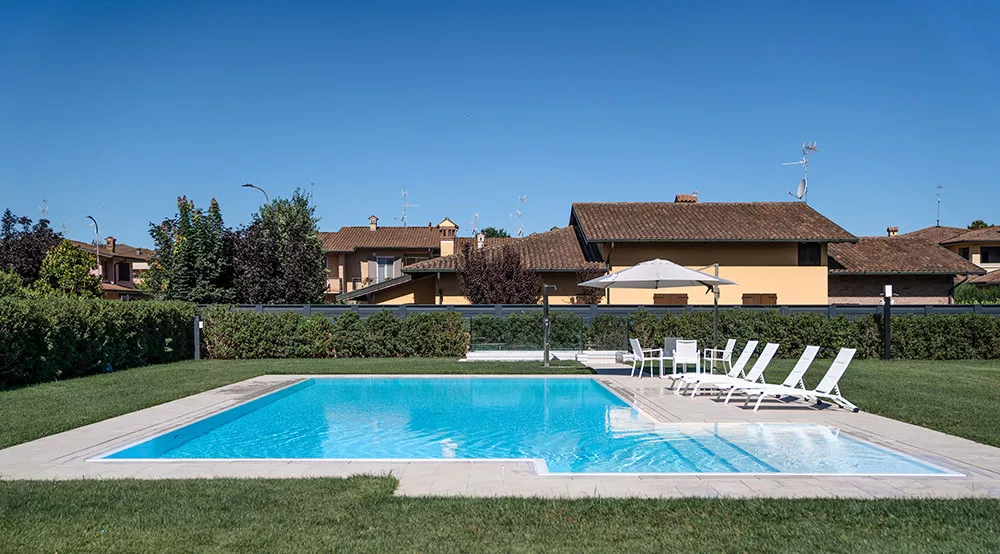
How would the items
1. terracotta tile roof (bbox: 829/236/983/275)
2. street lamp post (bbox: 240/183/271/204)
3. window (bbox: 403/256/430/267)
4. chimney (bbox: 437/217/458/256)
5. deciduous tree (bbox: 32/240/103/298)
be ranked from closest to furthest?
deciduous tree (bbox: 32/240/103/298), street lamp post (bbox: 240/183/271/204), terracotta tile roof (bbox: 829/236/983/275), chimney (bbox: 437/217/458/256), window (bbox: 403/256/430/267)

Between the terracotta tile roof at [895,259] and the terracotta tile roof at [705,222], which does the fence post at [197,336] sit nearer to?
the terracotta tile roof at [705,222]

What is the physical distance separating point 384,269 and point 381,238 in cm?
456

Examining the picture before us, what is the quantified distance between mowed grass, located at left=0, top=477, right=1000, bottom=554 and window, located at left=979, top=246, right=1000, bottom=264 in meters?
55.2

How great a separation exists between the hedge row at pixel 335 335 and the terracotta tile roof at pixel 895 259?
19.4 meters

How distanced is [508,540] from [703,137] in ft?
81.1

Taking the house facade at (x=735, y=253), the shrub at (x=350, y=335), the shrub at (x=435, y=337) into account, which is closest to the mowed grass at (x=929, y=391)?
the shrub at (x=435, y=337)

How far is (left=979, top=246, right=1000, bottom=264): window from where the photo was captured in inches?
2029

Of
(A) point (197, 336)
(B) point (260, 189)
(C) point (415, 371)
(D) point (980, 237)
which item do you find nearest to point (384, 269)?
(B) point (260, 189)

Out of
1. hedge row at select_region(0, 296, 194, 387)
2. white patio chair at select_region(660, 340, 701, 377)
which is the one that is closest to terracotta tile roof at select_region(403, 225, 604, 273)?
hedge row at select_region(0, 296, 194, 387)

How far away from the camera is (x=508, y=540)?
4.97 metres

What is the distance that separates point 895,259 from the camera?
33844mm

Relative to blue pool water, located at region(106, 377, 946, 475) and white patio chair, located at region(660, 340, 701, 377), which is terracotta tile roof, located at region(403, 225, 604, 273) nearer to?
white patio chair, located at region(660, 340, 701, 377)

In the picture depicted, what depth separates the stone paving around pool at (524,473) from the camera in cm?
634

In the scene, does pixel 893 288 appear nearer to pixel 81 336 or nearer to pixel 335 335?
pixel 335 335
